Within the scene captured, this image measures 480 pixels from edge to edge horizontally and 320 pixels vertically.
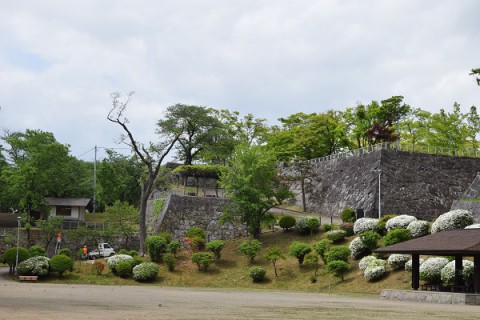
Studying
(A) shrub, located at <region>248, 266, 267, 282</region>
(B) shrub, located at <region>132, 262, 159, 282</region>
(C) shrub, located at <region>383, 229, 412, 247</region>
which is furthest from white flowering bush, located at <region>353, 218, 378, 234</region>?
(B) shrub, located at <region>132, 262, 159, 282</region>

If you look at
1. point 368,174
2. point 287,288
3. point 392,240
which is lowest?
point 287,288

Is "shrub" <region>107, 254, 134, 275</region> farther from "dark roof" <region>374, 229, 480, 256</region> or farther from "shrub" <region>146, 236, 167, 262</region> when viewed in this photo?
"dark roof" <region>374, 229, 480, 256</region>

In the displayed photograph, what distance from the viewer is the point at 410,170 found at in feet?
170

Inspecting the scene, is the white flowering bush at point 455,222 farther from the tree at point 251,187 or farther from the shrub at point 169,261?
the shrub at point 169,261

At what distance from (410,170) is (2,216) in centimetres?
4272

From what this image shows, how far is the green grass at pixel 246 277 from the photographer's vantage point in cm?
3428

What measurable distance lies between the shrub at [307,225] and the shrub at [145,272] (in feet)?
44.0

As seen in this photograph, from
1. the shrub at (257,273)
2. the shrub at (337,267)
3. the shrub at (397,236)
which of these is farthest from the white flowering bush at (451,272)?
the shrub at (257,273)

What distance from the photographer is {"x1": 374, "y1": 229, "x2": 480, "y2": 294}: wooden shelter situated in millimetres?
24172

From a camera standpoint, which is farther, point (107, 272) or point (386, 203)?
point (386, 203)

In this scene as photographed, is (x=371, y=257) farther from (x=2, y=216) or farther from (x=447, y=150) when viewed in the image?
(x=2, y=216)

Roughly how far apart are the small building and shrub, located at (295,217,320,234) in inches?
1029

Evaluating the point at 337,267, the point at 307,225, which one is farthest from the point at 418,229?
the point at 307,225

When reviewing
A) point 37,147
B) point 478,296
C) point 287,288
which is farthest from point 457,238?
point 37,147
